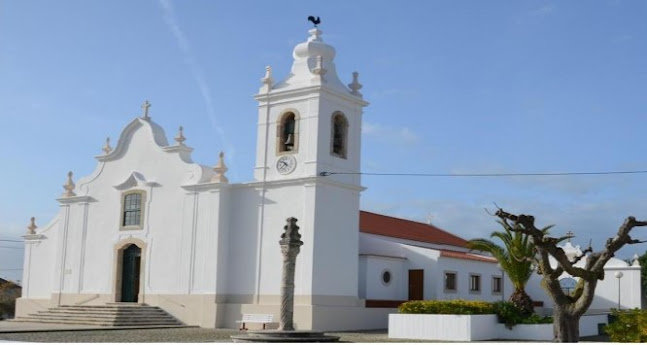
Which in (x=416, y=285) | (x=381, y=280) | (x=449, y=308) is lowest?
(x=449, y=308)

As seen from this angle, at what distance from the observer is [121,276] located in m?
32.6

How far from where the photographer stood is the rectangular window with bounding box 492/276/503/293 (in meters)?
35.6

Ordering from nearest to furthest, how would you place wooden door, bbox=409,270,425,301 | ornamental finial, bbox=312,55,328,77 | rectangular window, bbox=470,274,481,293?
ornamental finial, bbox=312,55,328,77 < wooden door, bbox=409,270,425,301 < rectangular window, bbox=470,274,481,293

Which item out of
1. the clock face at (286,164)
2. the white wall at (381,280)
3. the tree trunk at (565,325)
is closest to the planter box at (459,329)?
the white wall at (381,280)

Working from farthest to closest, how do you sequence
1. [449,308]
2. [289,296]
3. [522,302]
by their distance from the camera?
[522,302] < [449,308] < [289,296]

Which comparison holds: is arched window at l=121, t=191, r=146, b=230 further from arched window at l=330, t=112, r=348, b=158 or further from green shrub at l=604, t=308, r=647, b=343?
green shrub at l=604, t=308, r=647, b=343

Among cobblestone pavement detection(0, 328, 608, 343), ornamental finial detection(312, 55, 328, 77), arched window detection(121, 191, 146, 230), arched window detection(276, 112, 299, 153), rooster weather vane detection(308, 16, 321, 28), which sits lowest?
cobblestone pavement detection(0, 328, 608, 343)

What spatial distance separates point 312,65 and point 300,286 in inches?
313

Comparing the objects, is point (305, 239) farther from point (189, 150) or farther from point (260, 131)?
point (189, 150)

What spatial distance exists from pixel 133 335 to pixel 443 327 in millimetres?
9297

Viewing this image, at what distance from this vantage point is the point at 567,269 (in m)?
16.9

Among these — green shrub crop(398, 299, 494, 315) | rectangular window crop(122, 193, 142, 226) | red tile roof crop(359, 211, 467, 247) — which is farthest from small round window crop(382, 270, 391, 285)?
rectangular window crop(122, 193, 142, 226)

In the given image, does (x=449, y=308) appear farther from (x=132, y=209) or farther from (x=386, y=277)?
(x=132, y=209)

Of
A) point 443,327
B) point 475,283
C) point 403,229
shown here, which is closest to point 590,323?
point 443,327
